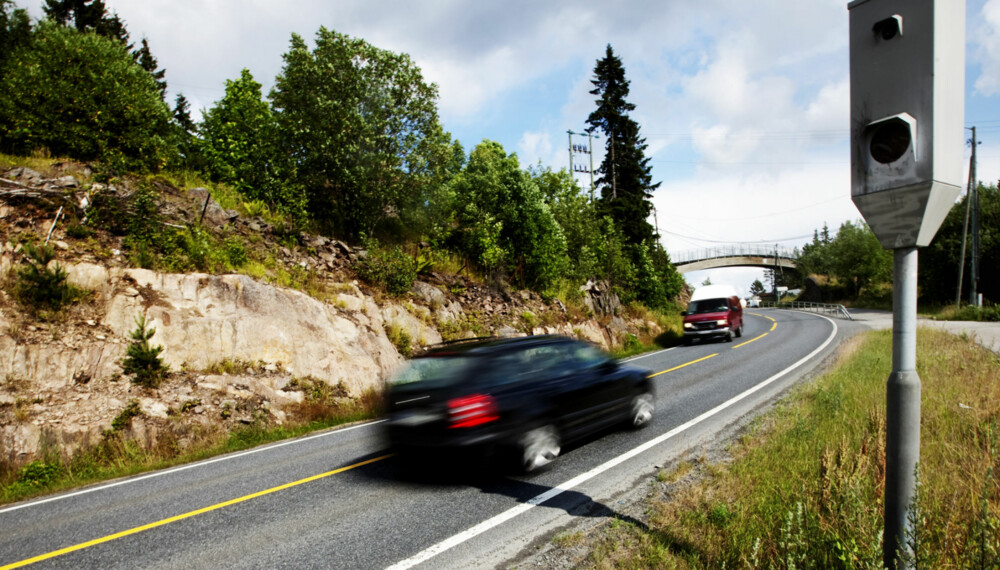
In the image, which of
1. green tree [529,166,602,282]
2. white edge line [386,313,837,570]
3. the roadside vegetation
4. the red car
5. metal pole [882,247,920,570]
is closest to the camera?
metal pole [882,247,920,570]

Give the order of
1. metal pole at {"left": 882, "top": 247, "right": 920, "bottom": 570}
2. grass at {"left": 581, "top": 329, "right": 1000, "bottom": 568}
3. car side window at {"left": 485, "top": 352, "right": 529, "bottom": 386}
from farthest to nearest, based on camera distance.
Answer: car side window at {"left": 485, "top": 352, "right": 529, "bottom": 386}, grass at {"left": 581, "top": 329, "right": 1000, "bottom": 568}, metal pole at {"left": 882, "top": 247, "right": 920, "bottom": 570}

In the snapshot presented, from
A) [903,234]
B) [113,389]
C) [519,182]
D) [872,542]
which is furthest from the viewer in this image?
[519,182]

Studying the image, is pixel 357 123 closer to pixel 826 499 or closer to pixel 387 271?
pixel 387 271

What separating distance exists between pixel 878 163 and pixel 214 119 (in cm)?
2803

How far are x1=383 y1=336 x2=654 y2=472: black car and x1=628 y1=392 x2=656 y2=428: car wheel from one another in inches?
20.3

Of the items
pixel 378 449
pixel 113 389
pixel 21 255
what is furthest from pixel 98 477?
pixel 21 255

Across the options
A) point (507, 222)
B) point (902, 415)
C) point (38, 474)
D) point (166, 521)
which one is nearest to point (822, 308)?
point (507, 222)

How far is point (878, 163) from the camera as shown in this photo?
2486 millimetres

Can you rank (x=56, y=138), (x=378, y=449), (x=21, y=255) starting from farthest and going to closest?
(x=56, y=138) < (x=21, y=255) < (x=378, y=449)

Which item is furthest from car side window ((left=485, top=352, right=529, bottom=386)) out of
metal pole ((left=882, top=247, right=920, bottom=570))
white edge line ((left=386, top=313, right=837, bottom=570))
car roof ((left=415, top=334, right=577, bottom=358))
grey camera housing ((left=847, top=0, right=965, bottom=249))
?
grey camera housing ((left=847, top=0, right=965, bottom=249))

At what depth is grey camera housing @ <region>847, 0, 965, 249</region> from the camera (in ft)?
7.57

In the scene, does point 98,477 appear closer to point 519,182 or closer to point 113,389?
point 113,389

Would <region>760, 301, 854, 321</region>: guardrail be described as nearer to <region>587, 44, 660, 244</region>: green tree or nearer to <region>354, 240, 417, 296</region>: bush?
<region>587, 44, 660, 244</region>: green tree

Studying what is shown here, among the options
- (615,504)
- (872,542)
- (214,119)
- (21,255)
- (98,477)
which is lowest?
(98,477)
